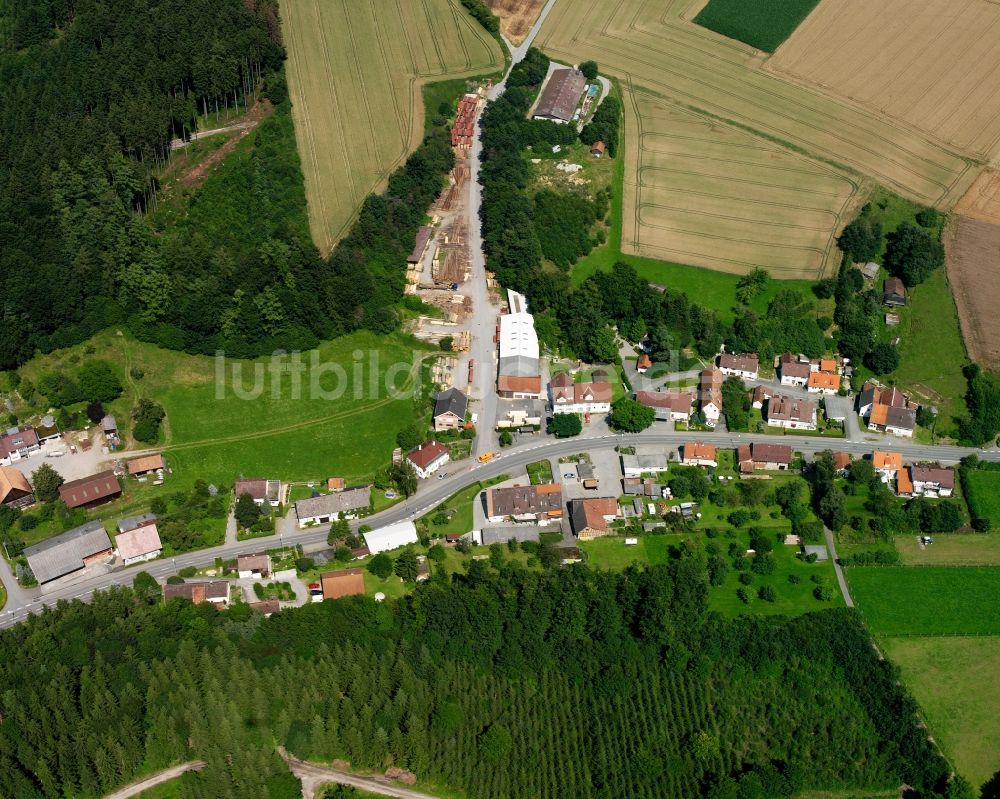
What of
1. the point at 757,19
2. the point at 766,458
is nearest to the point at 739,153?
the point at 757,19

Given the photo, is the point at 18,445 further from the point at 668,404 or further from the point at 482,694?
the point at 668,404

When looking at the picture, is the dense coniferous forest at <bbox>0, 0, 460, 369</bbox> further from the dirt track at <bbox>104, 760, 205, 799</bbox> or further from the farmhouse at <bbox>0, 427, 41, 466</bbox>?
the dirt track at <bbox>104, 760, 205, 799</bbox>

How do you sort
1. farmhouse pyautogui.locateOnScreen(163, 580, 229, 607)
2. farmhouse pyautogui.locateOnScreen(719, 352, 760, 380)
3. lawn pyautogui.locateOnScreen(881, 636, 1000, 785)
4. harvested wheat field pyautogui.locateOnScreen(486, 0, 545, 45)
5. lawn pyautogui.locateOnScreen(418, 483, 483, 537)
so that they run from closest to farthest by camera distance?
lawn pyautogui.locateOnScreen(881, 636, 1000, 785) → farmhouse pyautogui.locateOnScreen(163, 580, 229, 607) → lawn pyautogui.locateOnScreen(418, 483, 483, 537) → farmhouse pyautogui.locateOnScreen(719, 352, 760, 380) → harvested wheat field pyautogui.locateOnScreen(486, 0, 545, 45)

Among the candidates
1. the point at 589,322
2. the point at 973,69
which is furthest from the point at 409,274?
the point at 973,69

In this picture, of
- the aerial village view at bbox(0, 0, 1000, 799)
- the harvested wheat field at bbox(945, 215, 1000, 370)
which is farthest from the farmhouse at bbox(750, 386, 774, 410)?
the harvested wheat field at bbox(945, 215, 1000, 370)

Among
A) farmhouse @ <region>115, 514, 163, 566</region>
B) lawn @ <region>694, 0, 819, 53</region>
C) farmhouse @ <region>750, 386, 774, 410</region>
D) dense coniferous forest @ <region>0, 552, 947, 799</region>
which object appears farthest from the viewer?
lawn @ <region>694, 0, 819, 53</region>
